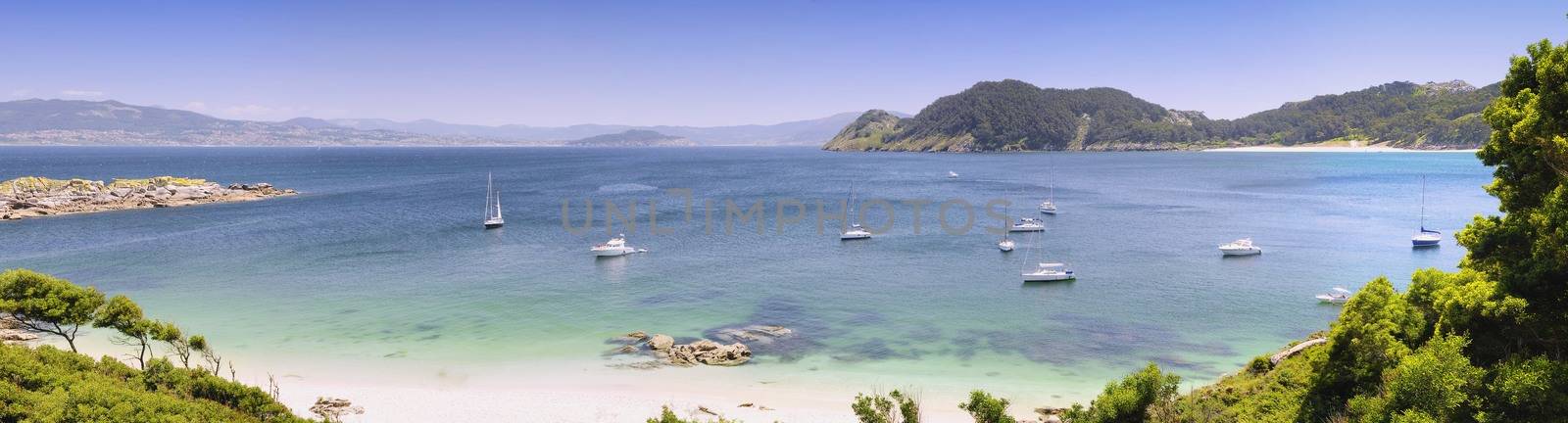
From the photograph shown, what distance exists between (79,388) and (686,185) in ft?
390

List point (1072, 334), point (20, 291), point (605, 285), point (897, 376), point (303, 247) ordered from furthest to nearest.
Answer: point (303, 247) → point (605, 285) → point (1072, 334) → point (897, 376) → point (20, 291)

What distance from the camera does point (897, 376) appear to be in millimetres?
30297

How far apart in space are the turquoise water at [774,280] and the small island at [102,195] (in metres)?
7.37

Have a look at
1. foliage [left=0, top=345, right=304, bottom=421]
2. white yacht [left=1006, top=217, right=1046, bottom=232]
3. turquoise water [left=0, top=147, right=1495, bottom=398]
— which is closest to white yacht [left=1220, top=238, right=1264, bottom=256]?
turquoise water [left=0, top=147, right=1495, bottom=398]

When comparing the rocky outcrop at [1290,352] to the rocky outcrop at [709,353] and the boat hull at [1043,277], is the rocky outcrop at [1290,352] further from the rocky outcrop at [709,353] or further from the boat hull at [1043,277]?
the boat hull at [1043,277]

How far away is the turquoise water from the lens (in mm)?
33938

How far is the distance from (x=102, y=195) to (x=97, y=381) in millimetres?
96139

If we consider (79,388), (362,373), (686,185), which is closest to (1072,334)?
(362,373)

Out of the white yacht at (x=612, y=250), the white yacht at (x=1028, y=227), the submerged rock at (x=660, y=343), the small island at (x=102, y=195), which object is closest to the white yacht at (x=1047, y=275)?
the white yacht at (x=1028, y=227)

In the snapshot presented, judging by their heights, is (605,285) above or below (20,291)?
below

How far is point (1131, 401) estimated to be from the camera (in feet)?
65.4

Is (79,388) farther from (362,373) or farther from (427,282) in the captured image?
(427,282)

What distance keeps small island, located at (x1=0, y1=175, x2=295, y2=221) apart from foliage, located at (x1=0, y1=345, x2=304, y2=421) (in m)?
81.3

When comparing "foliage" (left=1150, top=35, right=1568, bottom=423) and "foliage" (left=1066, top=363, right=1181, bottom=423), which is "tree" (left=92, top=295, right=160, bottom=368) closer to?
"foliage" (left=1066, top=363, right=1181, bottom=423)
